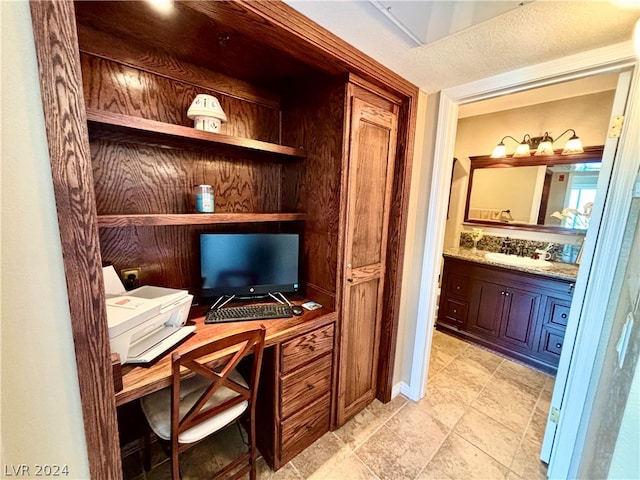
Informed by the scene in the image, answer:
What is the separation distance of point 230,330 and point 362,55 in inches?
58.4

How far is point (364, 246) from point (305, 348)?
0.68 meters

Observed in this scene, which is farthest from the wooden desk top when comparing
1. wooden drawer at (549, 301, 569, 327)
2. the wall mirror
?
the wall mirror

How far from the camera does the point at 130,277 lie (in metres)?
1.30

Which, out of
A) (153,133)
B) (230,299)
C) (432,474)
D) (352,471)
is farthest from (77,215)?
(432,474)

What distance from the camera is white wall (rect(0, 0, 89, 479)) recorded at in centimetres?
61

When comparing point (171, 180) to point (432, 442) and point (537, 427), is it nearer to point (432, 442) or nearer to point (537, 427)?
point (432, 442)

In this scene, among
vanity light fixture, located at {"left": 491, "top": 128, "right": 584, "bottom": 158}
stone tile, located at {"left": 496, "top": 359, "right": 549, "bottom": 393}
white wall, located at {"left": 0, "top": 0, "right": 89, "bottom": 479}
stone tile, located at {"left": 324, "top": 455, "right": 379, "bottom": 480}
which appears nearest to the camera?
white wall, located at {"left": 0, "top": 0, "right": 89, "bottom": 479}

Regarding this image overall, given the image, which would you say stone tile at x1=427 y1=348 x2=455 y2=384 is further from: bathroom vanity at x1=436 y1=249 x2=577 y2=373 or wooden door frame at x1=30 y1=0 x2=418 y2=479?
wooden door frame at x1=30 y1=0 x2=418 y2=479

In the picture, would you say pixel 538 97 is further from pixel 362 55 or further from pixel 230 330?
pixel 230 330

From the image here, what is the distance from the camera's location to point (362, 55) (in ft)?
4.15

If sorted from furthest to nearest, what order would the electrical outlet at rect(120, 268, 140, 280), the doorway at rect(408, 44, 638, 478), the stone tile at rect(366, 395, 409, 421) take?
1. the stone tile at rect(366, 395, 409, 421)
2. the electrical outlet at rect(120, 268, 140, 280)
3. the doorway at rect(408, 44, 638, 478)

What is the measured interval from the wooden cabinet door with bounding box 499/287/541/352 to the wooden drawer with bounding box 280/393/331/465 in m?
1.92

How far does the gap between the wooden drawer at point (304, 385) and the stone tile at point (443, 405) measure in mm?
871

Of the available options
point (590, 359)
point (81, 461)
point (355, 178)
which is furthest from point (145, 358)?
point (590, 359)
